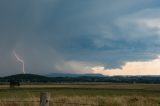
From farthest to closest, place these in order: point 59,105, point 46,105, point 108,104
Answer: point 108,104, point 59,105, point 46,105

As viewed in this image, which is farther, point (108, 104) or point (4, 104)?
point (108, 104)

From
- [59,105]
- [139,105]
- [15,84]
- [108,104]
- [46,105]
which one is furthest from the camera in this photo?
[15,84]

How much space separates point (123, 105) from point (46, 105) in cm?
1032

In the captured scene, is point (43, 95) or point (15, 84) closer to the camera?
point (43, 95)

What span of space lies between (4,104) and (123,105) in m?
7.22

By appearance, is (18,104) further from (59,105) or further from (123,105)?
(123,105)

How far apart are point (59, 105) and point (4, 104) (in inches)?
120

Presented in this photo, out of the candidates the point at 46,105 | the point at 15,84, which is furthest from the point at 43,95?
the point at 15,84

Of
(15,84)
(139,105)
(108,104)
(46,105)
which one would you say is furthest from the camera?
(15,84)

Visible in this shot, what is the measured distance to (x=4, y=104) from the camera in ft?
64.0

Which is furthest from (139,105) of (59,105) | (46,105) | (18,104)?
(46,105)

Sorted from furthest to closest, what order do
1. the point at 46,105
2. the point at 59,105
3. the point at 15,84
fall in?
the point at 15,84 < the point at 59,105 < the point at 46,105

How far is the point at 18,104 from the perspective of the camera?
2022 cm

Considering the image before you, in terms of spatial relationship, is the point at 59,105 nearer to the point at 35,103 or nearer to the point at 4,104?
the point at 35,103
